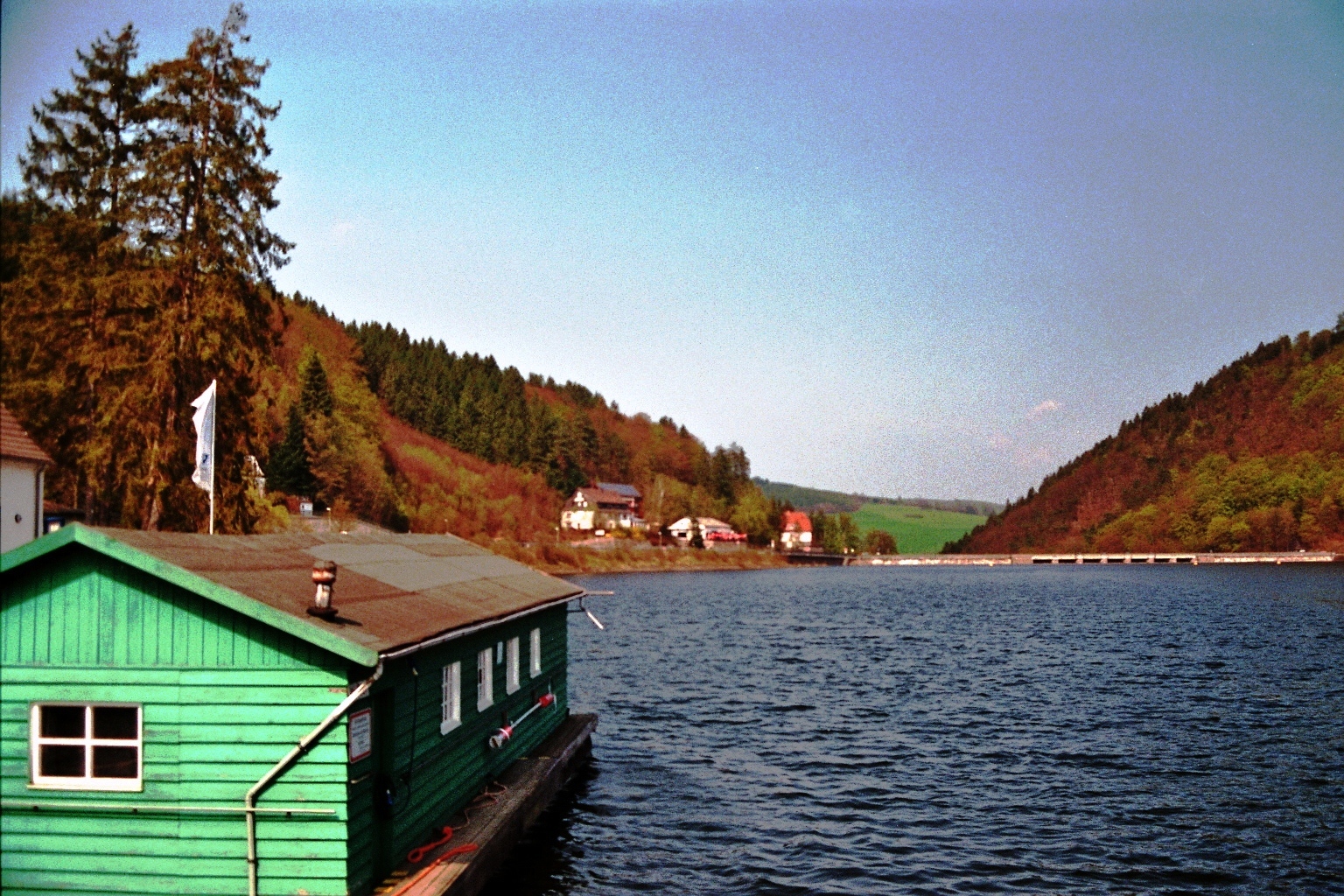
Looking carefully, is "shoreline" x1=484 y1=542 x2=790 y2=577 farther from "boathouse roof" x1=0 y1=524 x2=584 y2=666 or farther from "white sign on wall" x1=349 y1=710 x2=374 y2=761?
"white sign on wall" x1=349 y1=710 x2=374 y2=761

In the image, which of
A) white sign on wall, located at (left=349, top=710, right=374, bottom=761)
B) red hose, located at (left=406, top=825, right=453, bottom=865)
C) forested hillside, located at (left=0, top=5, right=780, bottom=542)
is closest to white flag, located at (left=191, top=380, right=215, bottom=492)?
red hose, located at (left=406, top=825, right=453, bottom=865)

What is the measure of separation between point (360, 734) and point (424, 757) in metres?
2.71

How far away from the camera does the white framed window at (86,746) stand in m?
12.9

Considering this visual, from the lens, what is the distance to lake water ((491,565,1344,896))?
2019 cm

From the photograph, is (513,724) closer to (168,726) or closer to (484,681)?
(484,681)

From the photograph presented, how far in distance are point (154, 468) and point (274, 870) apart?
2584 cm

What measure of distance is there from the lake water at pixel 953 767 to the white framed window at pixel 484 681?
9.67ft

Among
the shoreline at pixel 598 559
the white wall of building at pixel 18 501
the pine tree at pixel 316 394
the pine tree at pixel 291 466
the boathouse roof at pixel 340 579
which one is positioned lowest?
the shoreline at pixel 598 559

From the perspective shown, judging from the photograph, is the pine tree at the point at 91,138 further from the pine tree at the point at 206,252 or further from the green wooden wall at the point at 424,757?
the green wooden wall at the point at 424,757

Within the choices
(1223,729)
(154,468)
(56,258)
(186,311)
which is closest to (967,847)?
(1223,729)

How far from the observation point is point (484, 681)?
62.8 feet

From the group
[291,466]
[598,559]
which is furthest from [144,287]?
[598,559]

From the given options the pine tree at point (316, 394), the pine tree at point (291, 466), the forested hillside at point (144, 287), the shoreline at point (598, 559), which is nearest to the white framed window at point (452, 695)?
the forested hillside at point (144, 287)

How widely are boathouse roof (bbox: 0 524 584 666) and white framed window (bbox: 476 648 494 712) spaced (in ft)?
2.83
